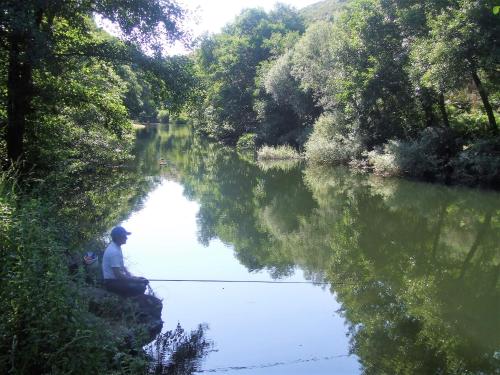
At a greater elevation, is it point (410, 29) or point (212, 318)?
point (410, 29)

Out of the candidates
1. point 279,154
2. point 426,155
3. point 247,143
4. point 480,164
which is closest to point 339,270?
point 480,164

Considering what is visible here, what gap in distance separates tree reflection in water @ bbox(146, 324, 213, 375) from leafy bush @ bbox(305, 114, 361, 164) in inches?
877

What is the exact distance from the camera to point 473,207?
16469mm

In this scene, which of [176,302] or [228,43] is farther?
[228,43]

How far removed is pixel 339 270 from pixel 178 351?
491 cm

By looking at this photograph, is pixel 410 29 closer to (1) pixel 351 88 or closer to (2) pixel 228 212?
(1) pixel 351 88

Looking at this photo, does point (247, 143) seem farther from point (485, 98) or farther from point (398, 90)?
point (485, 98)

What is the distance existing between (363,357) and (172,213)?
11.4 meters

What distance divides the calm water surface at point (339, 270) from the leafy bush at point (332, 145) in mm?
7007

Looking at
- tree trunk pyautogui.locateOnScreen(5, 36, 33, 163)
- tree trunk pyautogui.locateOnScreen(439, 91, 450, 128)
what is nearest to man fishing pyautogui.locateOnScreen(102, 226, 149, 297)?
tree trunk pyautogui.locateOnScreen(5, 36, 33, 163)

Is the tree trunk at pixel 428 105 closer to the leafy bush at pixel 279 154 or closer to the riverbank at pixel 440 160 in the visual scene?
the riverbank at pixel 440 160

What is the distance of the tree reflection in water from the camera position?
6.10 m

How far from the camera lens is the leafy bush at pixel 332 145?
93.1ft

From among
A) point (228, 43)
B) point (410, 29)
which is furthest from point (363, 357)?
point (228, 43)
